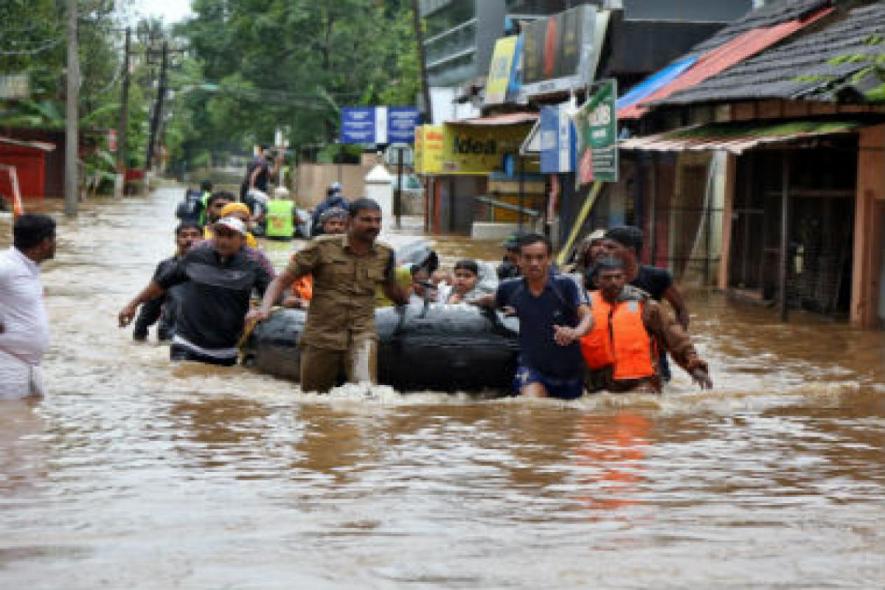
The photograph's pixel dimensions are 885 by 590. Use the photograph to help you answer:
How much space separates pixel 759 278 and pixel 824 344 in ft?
19.1

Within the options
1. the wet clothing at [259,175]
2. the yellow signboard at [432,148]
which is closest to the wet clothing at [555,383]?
the wet clothing at [259,175]

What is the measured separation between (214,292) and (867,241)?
907cm

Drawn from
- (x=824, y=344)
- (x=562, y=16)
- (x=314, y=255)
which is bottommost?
(x=824, y=344)

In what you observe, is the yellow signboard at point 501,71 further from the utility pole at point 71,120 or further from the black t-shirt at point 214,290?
the black t-shirt at point 214,290

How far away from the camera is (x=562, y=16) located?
3066 cm

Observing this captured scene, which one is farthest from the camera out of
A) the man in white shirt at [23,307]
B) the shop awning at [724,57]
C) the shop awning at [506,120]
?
the shop awning at [506,120]

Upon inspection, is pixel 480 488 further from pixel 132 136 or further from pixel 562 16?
pixel 132 136

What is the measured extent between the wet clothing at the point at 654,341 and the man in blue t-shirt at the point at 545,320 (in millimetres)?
202

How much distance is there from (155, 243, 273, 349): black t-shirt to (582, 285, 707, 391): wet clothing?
8.39 feet

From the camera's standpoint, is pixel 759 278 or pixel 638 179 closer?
pixel 759 278

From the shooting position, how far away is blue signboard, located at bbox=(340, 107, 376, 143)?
179 ft

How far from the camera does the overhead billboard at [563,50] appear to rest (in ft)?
94.9

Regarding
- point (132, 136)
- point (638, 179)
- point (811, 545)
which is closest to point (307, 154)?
point (132, 136)

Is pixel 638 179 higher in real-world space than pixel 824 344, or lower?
higher
